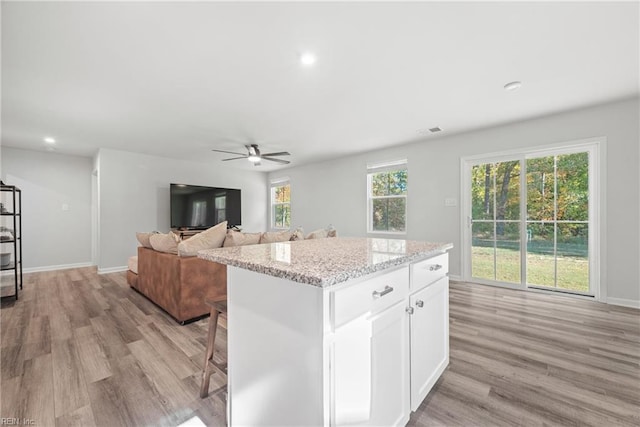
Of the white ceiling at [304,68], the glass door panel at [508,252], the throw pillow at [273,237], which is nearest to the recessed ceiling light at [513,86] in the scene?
the white ceiling at [304,68]

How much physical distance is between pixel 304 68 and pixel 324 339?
2216 millimetres

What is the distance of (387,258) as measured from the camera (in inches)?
45.3

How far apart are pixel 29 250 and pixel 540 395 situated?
298 inches

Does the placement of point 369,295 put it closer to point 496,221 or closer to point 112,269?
point 496,221

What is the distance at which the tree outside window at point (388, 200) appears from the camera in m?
4.98

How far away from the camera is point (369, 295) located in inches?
39.6

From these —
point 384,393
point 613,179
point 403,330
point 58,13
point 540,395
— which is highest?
point 58,13

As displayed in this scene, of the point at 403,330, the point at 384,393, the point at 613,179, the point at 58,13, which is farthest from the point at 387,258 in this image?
the point at 613,179

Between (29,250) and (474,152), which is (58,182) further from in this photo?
(474,152)

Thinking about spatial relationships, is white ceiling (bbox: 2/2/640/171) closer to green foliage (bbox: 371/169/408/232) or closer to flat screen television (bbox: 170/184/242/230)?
green foliage (bbox: 371/169/408/232)

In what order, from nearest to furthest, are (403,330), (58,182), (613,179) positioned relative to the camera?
(403,330) → (613,179) → (58,182)

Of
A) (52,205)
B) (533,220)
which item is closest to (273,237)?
(533,220)

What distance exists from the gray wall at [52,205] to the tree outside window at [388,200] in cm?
606

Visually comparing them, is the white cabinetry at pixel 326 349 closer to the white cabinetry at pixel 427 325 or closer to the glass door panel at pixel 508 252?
the white cabinetry at pixel 427 325
